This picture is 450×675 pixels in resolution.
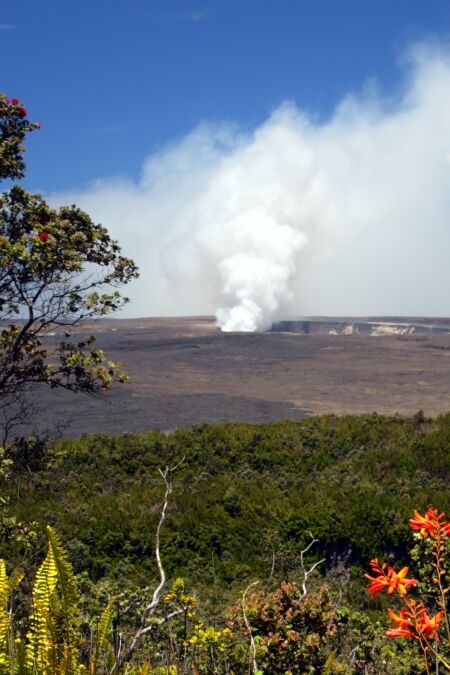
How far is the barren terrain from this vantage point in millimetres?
25594

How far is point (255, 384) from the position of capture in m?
34.8

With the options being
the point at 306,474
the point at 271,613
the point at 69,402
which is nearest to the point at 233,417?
the point at 69,402

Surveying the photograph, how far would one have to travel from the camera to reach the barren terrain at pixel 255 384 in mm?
25594

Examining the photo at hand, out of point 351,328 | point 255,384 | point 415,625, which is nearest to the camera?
point 415,625

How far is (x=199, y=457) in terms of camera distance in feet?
44.0

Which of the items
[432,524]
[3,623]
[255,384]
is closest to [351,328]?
[255,384]

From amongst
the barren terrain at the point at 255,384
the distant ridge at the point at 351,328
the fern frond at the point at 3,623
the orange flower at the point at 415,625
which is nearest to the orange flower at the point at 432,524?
the orange flower at the point at 415,625

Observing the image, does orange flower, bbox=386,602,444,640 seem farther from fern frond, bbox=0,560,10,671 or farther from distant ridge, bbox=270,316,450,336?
distant ridge, bbox=270,316,450,336

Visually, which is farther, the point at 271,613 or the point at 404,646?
the point at 404,646

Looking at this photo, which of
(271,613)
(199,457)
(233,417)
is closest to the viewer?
(271,613)

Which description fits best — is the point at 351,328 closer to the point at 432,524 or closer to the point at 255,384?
the point at 255,384

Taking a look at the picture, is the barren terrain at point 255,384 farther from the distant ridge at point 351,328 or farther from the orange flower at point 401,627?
the distant ridge at point 351,328

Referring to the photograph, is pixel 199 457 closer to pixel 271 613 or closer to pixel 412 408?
pixel 271 613

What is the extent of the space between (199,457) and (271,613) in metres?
10.2
